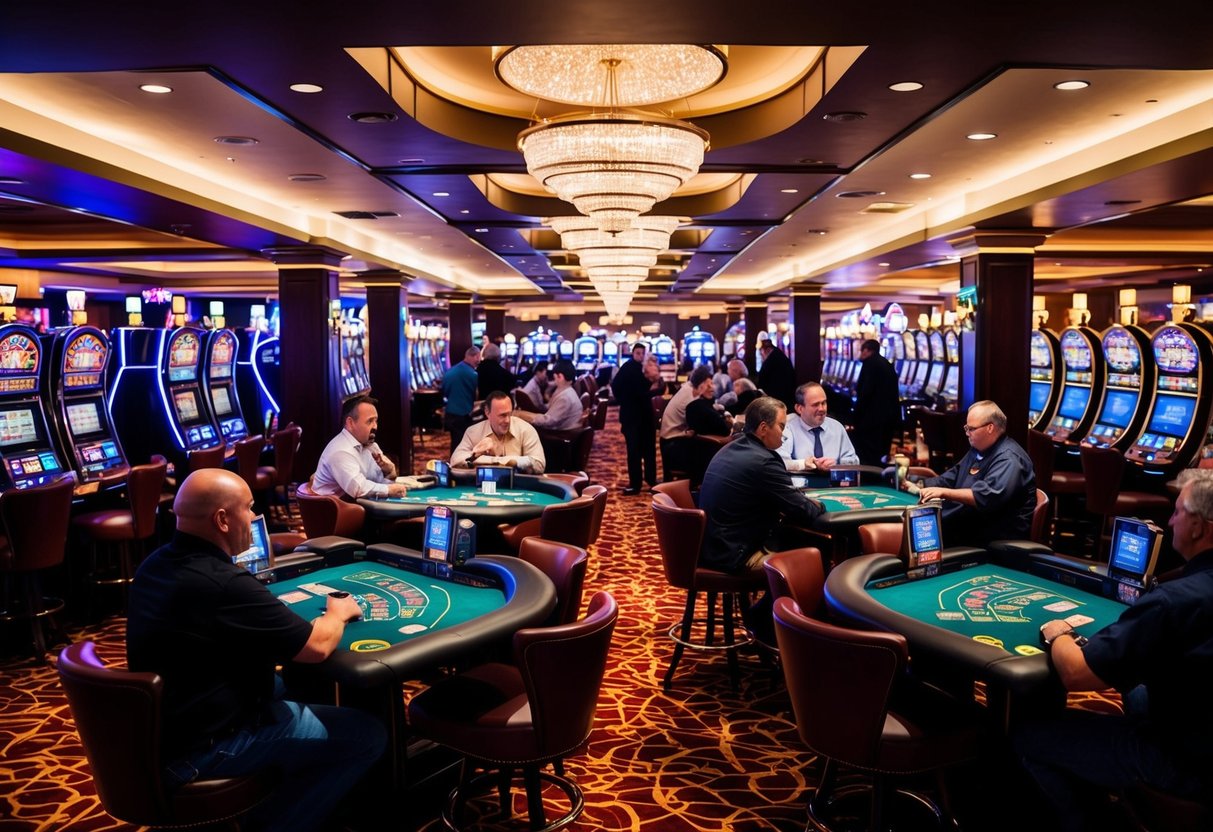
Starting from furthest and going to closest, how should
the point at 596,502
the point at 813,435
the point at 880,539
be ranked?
the point at 813,435 → the point at 596,502 → the point at 880,539

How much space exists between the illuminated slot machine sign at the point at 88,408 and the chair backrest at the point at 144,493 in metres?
0.71

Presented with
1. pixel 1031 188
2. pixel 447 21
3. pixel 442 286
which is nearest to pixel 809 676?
pixel 447 21

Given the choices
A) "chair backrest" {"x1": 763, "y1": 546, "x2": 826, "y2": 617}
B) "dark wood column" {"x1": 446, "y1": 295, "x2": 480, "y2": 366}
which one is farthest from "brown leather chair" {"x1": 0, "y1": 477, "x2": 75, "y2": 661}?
"dark wood column" {"x1": 446, "y1": 295, "x2": 480, "y2": 366}

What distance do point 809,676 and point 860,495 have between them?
8.71 ft

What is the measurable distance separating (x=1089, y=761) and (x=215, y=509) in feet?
7.56

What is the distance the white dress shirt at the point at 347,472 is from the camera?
16.2ft

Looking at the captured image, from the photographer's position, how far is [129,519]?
5.58 metres

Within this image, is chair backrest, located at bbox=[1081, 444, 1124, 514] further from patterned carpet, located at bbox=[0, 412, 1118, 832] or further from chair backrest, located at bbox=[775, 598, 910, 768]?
chair backrest, located at bbox=[775, 598, 910, 768]

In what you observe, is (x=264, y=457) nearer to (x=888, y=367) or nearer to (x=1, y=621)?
(x=1, y=621)

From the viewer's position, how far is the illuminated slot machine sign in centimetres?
608

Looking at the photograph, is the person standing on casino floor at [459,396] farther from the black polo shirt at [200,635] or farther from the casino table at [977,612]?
the black polo shirt at [200,635]

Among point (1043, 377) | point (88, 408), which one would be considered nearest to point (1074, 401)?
point (1043, 377)

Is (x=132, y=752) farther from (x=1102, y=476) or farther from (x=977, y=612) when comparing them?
(x=1102, y=476)

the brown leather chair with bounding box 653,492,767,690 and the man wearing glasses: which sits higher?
the man wearing glasses
